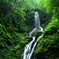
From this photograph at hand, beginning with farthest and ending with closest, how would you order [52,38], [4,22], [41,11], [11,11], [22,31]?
[41,11], [22,31], [11,11], [4,22], [52,38]

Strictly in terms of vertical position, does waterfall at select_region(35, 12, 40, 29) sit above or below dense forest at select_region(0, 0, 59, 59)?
below

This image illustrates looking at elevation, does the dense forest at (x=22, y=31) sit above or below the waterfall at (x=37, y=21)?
above

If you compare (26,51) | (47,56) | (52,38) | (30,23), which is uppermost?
(52,38)

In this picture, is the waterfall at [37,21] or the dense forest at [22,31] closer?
the dense forest at [22,31]

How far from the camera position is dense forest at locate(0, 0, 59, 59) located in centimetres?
977

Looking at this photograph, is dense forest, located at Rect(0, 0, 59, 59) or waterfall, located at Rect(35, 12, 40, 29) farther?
waterfall, located at Rect(35, 12, 40, 29)

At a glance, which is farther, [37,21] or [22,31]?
[37,21]

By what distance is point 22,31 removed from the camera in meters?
21.4

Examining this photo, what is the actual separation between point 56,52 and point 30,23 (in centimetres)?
1735

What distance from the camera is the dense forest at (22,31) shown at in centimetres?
977

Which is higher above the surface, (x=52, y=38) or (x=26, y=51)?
(x=52, y=38)

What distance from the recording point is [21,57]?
1224 centimetres

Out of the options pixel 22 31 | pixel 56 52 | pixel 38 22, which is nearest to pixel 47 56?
pixel 56 52

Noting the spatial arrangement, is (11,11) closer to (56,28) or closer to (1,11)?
(1,11)
